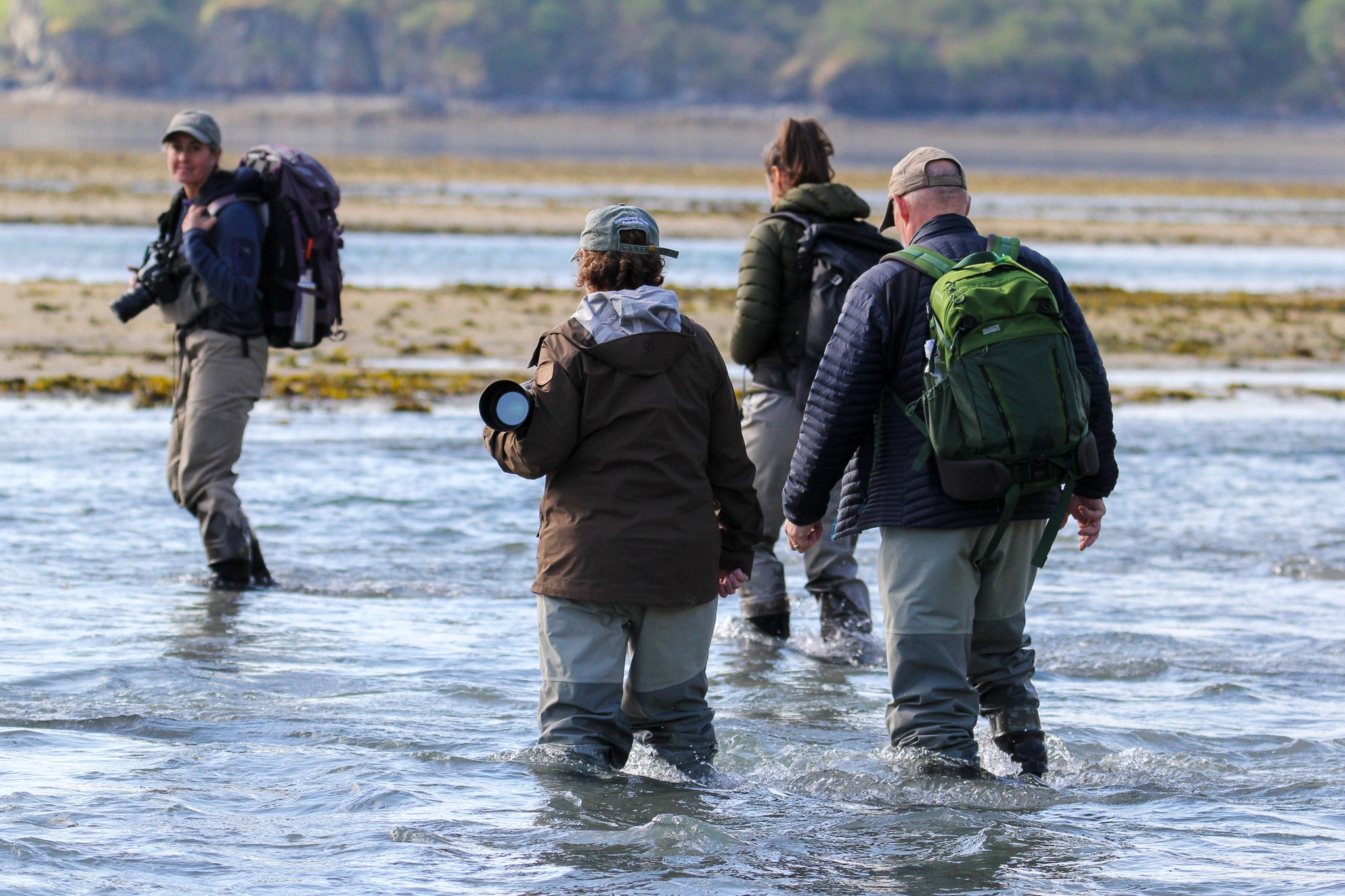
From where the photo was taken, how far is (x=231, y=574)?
7684 millimetres

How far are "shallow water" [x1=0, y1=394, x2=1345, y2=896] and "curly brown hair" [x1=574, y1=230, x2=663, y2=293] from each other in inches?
59.0

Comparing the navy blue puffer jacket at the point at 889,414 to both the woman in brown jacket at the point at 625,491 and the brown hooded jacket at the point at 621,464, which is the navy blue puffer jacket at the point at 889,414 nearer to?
the woman in brown jacket at the point at 625,491

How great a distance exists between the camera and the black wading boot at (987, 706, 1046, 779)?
5.02 meters

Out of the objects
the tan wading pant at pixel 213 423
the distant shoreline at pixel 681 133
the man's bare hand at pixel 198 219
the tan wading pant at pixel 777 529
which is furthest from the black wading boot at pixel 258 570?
the distant shoreline at pixel 681 133

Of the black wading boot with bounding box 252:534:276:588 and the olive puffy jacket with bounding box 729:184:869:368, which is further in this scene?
the black wading boot with bounding box 252:534:276:588

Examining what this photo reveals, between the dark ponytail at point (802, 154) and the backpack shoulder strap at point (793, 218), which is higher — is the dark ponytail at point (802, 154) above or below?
above

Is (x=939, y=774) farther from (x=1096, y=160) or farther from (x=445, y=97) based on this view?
(x=445, y=97)

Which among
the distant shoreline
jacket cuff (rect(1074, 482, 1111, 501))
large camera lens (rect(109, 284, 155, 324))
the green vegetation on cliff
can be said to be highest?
the green vegetation on cliff

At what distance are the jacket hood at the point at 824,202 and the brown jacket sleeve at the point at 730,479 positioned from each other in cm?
180

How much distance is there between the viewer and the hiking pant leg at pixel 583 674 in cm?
460

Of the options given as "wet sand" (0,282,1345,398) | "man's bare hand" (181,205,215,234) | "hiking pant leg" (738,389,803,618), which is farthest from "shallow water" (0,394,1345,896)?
"wet sand" (0,282,1345,398)

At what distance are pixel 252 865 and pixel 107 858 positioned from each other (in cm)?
40

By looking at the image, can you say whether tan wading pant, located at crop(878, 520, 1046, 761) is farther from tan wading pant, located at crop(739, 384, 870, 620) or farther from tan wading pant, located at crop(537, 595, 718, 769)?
tan wading pant, located at crop(739, 384, 870, 620)

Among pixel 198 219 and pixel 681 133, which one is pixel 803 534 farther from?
pixel 681 133
